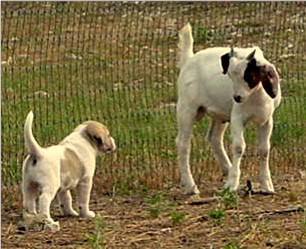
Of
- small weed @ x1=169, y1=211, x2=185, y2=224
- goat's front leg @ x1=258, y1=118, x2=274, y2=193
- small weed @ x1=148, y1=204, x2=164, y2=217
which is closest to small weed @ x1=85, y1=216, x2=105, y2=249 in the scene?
small weed @ x1=169, y1=211, x2=185, y2=224

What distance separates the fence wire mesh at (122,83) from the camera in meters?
12.5

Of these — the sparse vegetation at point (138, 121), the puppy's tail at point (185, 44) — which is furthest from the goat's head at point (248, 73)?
the puppy's tail at point (185, 44)

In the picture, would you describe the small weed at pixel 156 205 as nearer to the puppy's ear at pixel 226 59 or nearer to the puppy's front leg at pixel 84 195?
the puppy's front leg at pixel 84 195

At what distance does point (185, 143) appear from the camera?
11.8 metres

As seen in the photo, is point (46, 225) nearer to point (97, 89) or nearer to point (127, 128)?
point (127, 128)

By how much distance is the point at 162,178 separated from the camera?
39.8ft

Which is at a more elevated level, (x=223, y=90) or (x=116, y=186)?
(x=223, y=90)

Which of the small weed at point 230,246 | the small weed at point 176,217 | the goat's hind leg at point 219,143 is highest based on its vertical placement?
the goat's hind leg at point 219,143

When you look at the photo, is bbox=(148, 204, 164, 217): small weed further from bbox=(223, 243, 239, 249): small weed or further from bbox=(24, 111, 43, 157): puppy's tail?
bbox=(223, 243, 239, 249): small weed

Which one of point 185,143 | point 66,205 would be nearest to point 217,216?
point 66,205

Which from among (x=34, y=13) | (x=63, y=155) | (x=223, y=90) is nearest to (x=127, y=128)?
(x=34, y=13)

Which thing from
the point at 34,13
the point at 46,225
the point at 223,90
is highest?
the point at 34,13

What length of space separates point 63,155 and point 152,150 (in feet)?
10.2

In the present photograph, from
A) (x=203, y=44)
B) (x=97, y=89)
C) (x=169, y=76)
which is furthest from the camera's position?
(x=203, y=44)
